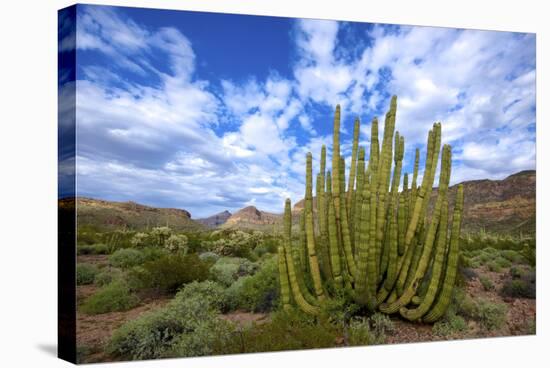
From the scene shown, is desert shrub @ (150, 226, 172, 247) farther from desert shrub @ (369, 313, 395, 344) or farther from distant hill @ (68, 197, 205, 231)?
desert shrub @ (369, 313, 395, 344)

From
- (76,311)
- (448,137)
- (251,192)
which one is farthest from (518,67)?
(76,311)

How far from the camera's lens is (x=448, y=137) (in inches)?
335

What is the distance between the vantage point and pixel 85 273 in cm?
658

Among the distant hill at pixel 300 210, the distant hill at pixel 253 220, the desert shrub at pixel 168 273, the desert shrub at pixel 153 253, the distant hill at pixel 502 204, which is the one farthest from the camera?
the distant hill at pixel 502 204

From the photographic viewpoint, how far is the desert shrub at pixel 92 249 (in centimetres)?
649

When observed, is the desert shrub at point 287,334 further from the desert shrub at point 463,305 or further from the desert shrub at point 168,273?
the desert shrub at point 463,305

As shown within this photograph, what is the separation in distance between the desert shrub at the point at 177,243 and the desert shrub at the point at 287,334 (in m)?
1.48

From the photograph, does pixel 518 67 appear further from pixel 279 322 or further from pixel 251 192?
pixel 279 322

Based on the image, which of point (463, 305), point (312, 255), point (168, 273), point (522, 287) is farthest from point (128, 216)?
point (522, 287)

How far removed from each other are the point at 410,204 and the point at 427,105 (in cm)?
157

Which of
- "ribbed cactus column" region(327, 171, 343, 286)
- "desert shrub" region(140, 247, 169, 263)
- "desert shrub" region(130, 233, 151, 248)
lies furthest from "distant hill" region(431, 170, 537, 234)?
"desert shrub" region(130, 233, 151, 248)

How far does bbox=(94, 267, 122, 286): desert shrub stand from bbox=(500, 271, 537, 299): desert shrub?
5.95 m

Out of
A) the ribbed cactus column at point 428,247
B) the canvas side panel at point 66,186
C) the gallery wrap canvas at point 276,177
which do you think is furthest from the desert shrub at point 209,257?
the ribbed cactus column at point 428,247

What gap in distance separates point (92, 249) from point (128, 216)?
0.73 metres
